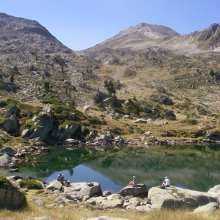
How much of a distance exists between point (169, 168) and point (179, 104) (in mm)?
96183

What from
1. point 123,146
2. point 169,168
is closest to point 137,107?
point 123,146

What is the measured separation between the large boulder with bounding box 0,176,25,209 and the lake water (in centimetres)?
2462

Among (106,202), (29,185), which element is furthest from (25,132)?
(106,202)

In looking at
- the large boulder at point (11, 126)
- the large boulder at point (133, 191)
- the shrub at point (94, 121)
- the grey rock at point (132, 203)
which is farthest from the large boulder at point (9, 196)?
the shrub at point (94, 121)

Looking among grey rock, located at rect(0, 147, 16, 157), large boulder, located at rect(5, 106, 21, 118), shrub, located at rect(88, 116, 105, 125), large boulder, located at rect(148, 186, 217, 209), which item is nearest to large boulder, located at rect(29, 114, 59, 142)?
large boulder, located at rect(5, 106, 21, 118)

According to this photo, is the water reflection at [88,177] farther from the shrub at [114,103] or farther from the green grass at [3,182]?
the shrub at [114,103]

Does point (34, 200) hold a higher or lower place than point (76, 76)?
lower

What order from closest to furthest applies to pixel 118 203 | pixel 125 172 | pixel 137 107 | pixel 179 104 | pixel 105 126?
1. pixel 118 203
2. pixel 125 172
3. pixel 105 126
4. pixel 137 107
5. pixel 179 104

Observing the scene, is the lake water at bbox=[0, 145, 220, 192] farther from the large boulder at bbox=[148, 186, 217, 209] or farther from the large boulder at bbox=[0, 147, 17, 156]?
the large boulder at bbox=[148, 186, 217, 209]

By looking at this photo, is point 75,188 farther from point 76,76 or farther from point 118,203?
point 76,76

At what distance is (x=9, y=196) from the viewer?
28.9 m

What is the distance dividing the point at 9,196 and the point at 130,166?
153 ft

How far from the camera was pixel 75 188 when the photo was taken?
44344 mm

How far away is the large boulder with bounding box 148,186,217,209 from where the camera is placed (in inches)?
1350
